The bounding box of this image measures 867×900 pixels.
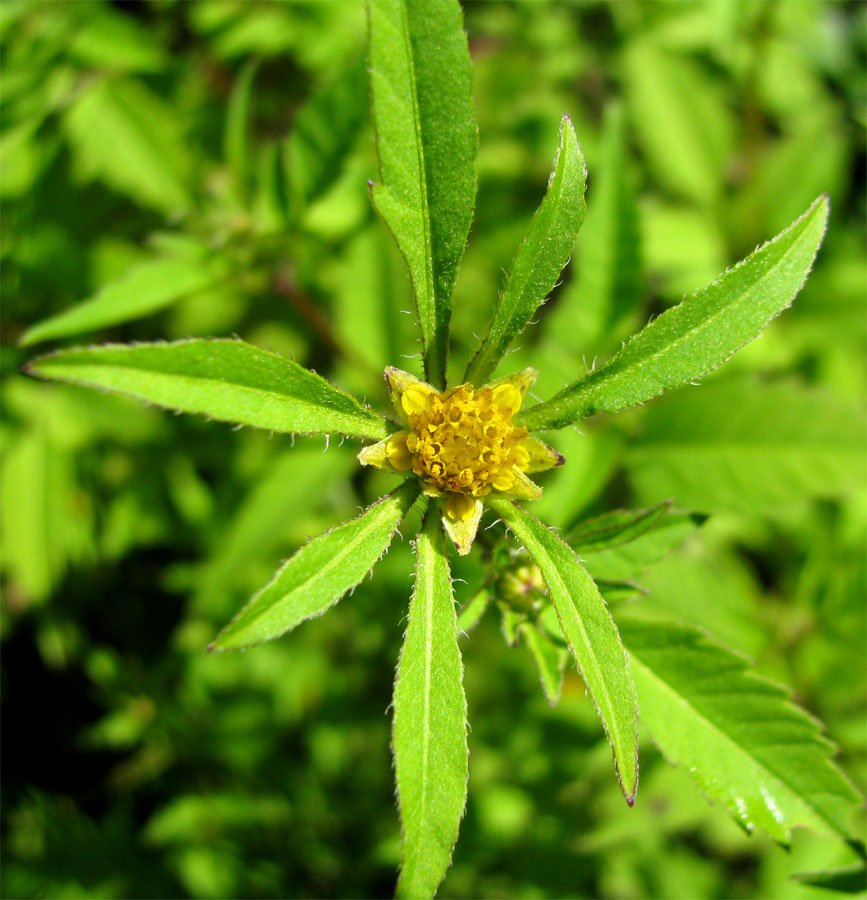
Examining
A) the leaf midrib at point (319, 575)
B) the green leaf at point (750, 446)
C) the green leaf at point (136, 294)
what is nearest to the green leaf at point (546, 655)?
the leaf midrib at point (319, 575)

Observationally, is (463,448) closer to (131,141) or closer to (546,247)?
(546,247)

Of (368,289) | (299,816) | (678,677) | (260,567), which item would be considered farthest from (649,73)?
(299,816)

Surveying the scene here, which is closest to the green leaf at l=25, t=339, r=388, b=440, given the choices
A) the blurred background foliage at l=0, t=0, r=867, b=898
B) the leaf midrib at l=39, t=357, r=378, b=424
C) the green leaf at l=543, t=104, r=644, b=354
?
the leaf midrib at l=39, t=357, r=378, b=424

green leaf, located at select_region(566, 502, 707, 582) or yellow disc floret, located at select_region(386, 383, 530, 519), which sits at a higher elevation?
yellow disc floret, located at select_region(386, 383, 530, 519)

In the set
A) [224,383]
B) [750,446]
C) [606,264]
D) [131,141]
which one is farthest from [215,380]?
[131,141]

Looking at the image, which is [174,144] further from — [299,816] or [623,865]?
[623,865]

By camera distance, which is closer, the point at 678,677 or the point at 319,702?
the point at 678,677

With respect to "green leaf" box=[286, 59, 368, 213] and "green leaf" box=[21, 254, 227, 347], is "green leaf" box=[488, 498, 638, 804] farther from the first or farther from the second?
"green leaf" box=[286, 59, 368, 213]
